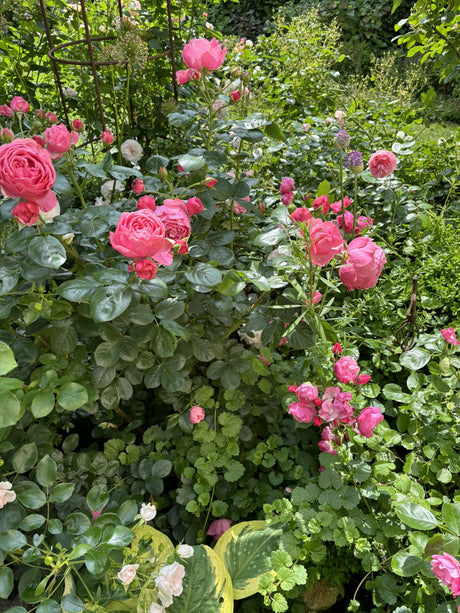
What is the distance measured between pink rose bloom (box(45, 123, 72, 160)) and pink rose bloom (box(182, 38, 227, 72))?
0.34 metres

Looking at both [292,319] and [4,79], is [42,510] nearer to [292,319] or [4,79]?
[292,319]

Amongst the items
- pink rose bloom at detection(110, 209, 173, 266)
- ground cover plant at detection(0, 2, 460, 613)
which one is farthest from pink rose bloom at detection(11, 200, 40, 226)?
pink rose bloom at detection(110, 209, 173, 266)

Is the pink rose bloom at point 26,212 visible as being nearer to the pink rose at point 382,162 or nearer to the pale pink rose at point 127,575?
the pale pink rose at point 127,575

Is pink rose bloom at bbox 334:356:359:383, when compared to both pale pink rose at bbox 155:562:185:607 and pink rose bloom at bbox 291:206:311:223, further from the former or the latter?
pale pink rose at bbox 155:562:185:607

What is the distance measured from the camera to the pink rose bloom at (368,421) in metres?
0.99

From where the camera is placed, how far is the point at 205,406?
1.20 meters

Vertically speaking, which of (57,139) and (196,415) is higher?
(57,139)

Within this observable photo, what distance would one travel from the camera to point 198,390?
47.7 inches

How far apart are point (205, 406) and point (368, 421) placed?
16.3 inches

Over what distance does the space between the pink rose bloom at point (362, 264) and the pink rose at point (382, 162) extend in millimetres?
495

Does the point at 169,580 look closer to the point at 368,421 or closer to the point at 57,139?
the point at 368,421

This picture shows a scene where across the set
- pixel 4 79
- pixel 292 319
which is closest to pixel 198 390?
pixel 292 319

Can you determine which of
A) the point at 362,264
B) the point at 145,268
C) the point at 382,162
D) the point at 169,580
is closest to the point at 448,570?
the point at 169,580

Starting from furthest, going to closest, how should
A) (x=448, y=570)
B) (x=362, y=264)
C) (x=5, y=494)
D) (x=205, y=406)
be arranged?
(x=205, y=406), (x=362, y=264), (x=5, y=494), (x=448, y=570)
